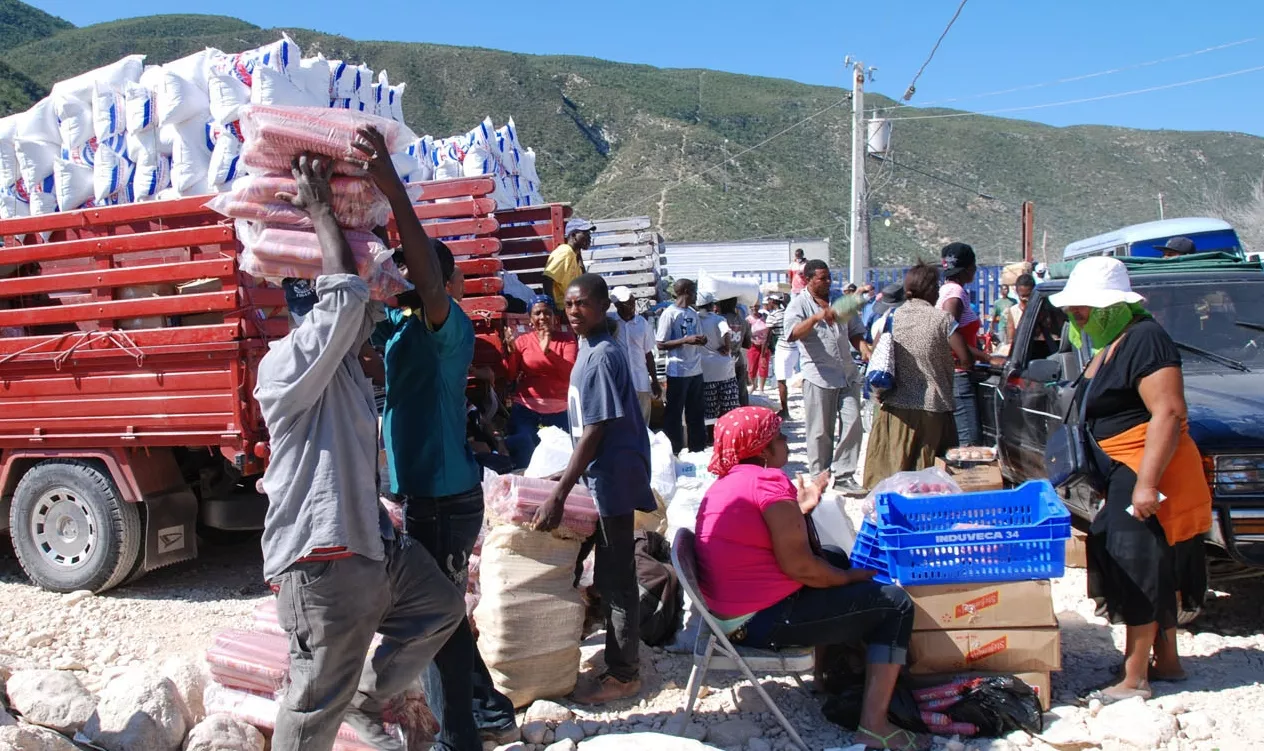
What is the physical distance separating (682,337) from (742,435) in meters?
5.81

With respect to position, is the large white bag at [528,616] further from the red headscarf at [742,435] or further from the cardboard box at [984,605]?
the cardboard box at [984,605]

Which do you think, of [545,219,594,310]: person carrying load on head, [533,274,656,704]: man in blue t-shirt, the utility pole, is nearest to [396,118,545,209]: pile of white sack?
[545,219,594,310]: person carrying load on head

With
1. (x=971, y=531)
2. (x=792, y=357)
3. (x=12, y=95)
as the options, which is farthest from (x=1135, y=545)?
(x=12, y=95)

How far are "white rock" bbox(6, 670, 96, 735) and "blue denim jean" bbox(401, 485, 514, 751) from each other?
1.28m

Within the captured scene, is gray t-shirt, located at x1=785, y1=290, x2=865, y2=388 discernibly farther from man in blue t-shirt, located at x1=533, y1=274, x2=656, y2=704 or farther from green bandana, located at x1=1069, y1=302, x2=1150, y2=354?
man in blue t-shirt, located at x1=533, y1=274, x2=656, y2=704

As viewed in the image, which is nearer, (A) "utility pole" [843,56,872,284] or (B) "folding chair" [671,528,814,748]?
(B) "folding chair" [671,528,814,748]

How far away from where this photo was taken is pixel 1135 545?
3.81 meters

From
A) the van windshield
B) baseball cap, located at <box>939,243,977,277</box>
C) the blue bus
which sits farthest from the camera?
the blue bus

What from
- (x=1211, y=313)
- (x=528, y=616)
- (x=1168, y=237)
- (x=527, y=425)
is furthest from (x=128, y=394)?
(x=1168, y=237)

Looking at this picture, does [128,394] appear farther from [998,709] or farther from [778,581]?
[998,709]

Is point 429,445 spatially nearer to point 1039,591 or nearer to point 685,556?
point 685,556

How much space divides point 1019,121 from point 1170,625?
341ft

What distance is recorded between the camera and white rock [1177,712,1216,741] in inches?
140

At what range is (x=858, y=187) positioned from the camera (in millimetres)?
24609
